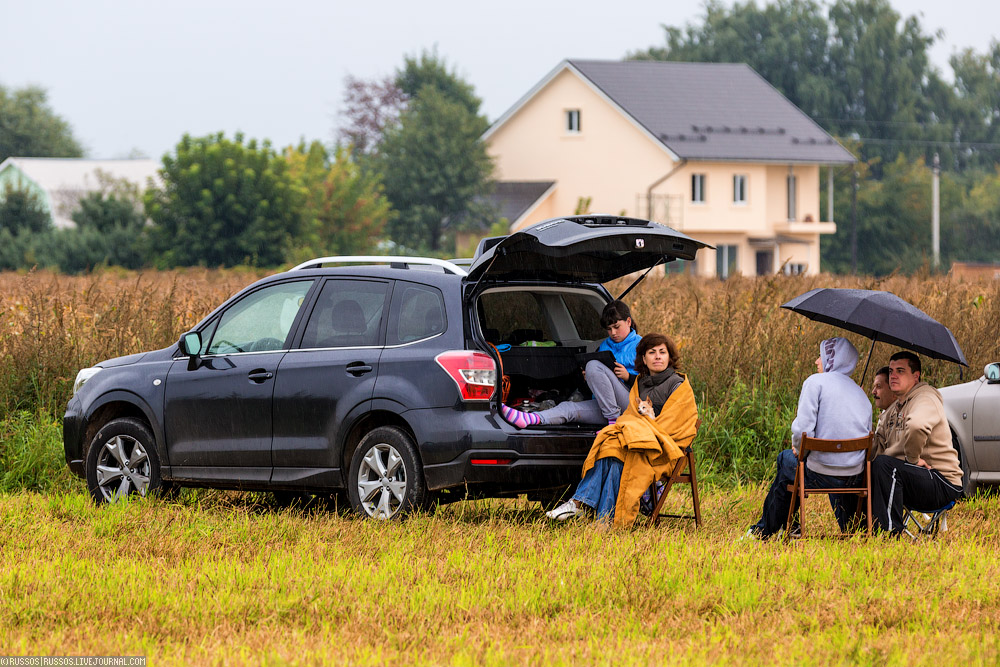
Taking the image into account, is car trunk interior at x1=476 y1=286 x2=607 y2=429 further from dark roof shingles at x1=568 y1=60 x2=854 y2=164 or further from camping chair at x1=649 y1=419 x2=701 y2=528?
dark roof shingles at x1=568 y1=60 x2=854 y2=164

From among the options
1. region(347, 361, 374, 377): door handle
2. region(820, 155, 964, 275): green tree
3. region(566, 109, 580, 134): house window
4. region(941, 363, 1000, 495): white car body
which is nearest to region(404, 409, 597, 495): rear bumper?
region(347, 361, 374, 377): door handle

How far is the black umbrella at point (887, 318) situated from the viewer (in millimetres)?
8492

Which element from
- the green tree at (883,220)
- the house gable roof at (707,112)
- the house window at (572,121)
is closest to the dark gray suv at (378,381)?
the house gable roof at (707,112)

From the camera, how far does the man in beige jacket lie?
8562 millimetres

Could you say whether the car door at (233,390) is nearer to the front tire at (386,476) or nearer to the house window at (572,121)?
the front tire at (386,476)

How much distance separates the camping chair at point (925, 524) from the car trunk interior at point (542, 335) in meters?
2.08

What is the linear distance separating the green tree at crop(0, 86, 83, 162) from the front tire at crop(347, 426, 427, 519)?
83.3m

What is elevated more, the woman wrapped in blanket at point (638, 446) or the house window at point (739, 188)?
the house window at point (739, 188)

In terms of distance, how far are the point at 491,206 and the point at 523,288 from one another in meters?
50.5

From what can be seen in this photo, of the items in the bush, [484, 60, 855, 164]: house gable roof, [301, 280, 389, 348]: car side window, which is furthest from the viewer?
[484, 60, 855, 164]: house gable roof

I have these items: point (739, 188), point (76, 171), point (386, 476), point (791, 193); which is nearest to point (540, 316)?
point (386, 476)

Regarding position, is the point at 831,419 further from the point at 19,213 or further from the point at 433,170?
the point at 19,213

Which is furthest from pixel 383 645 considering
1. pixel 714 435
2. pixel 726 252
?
pixel 726 252

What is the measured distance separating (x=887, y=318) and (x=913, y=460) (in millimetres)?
903
